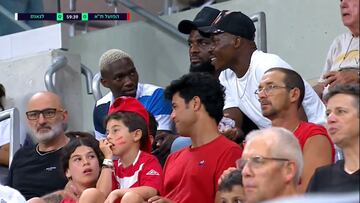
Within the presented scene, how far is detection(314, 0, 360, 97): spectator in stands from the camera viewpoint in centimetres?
540

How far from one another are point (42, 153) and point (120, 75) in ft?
2.52

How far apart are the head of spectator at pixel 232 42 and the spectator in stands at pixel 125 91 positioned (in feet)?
2.60

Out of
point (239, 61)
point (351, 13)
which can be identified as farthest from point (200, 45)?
point (351, 13)

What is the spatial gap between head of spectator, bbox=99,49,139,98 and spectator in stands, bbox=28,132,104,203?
957 millimetres

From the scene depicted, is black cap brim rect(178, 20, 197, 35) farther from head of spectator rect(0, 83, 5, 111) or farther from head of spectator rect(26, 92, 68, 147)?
head of spectator rect(0, 83, 5, 111)

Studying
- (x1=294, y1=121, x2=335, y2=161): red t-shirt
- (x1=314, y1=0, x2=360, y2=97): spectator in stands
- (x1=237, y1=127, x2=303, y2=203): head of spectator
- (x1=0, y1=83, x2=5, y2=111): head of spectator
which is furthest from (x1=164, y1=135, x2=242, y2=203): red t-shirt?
(x1=0, y1=83, x2=5, y2=111): head of spectator

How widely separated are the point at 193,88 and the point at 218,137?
32cm

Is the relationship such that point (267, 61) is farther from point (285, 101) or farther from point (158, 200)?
point (158, 200)

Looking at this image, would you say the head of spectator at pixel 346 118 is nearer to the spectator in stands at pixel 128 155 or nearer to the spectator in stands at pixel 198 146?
the spectator in stands at pixel 198 146

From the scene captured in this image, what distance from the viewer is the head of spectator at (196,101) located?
554 centimetres

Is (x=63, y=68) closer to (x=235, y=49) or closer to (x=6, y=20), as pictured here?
(x=6, y=20)

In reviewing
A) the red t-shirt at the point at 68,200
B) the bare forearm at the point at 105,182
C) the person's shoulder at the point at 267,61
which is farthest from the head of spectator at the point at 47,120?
the person's shoulder at the point at 267,61

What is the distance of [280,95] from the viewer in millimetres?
5262

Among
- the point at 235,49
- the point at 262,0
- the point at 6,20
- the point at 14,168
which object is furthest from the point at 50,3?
the point at 235,49
